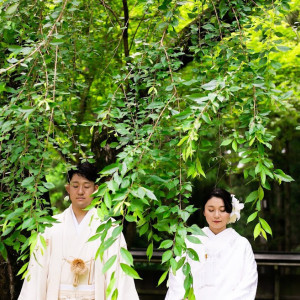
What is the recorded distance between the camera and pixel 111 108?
232cm

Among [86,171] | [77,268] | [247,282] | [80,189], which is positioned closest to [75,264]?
[77,268]

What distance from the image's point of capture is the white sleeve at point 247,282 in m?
3.44

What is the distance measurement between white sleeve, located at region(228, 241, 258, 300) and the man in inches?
29.7

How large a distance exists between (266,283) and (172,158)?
4.42 metres

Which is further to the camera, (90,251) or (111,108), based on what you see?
(90,251)

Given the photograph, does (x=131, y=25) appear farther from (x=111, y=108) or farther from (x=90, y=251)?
(x=111, y=108)

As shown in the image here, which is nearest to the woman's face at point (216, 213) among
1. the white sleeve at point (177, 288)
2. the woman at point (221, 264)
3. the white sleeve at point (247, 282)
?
the woman at point (221, 264)

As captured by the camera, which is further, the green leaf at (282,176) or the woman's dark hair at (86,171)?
the woman's dark hair at (86,171)

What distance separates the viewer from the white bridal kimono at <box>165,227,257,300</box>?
3.49 metres

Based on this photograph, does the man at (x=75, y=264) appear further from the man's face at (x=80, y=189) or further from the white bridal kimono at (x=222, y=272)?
the white bridal kimono at (x=222, y=272)

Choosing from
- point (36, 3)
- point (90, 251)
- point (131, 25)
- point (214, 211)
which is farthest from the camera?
point (131, 25)

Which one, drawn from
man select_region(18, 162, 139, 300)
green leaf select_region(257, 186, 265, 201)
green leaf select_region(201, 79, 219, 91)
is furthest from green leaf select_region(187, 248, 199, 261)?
man select_region(18, 162, 139, 300)

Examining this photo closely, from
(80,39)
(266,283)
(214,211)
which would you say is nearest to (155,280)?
(266,283)

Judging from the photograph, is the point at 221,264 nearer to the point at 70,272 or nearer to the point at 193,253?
the point at 70,272
